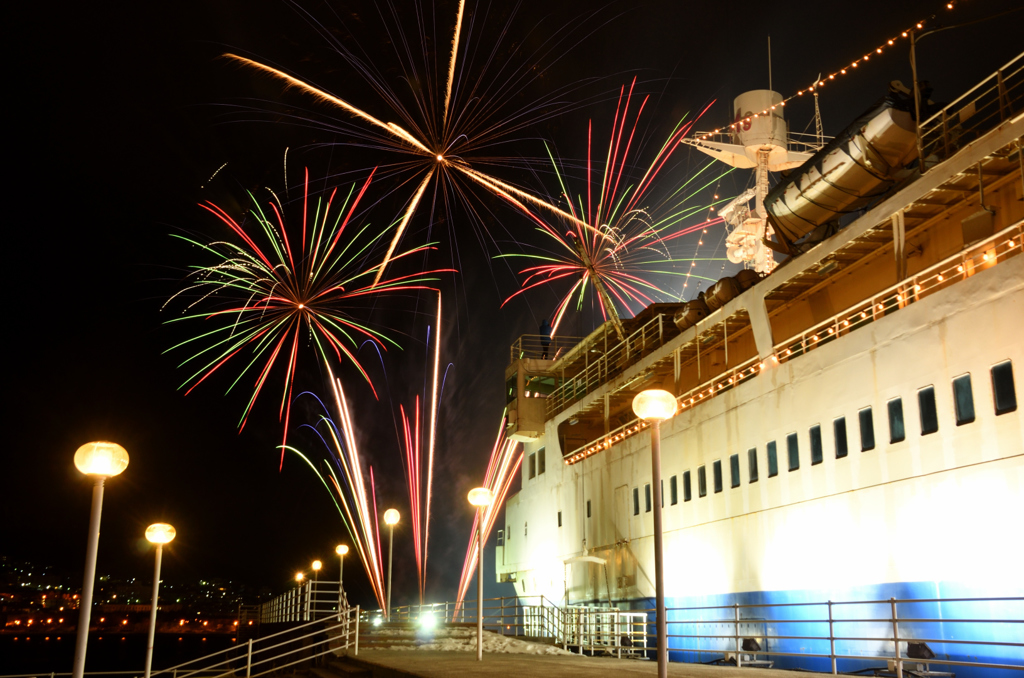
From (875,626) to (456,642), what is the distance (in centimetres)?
1076

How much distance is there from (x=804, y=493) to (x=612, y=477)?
378 inches

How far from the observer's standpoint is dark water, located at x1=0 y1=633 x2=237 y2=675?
76312 mm

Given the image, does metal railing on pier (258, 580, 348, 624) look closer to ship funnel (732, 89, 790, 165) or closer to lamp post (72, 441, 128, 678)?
lamp post (72, 441, 128, 678)

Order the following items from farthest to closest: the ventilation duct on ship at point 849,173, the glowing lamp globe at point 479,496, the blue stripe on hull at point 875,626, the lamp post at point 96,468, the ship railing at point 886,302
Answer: the glowing lamp globe at point 479,496, the ventilation duct on ship at point 849,173, the ship railing at point 886,302, the blue stripe on hull at point 875,626, the lamp post at point 96,468

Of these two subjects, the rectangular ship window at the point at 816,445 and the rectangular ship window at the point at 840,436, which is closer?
the rectangular ship window at the point at 840,436

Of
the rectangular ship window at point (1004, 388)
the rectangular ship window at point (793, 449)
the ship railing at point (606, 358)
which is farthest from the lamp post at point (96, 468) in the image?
the ship railing at point (606, 358)

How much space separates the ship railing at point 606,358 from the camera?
23219 mm

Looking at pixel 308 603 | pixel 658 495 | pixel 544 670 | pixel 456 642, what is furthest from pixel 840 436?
pixel 308 603

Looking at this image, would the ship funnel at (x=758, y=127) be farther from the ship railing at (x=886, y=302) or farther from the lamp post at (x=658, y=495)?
the lamp post at (x=658, y=495)

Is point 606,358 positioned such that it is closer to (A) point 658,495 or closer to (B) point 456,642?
(B) point 456,642

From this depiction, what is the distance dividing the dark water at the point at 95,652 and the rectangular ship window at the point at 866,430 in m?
65.5

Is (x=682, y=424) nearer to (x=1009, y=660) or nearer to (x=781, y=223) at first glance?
(x=781, y=223)

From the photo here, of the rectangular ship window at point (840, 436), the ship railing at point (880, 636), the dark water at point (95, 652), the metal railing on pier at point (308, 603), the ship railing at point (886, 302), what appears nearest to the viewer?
the ship railing at point (880, 636)

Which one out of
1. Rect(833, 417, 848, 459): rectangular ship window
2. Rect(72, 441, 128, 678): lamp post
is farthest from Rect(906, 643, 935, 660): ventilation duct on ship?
Rect(72, 441, 128, 678): lamp post
